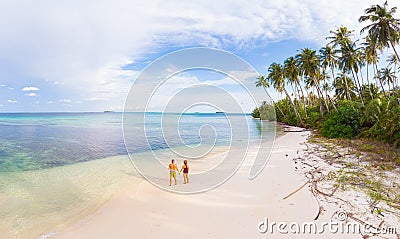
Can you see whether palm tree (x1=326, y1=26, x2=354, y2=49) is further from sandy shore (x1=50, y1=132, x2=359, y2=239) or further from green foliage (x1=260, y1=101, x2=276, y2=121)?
sandy shore (x1=50, y1=132, x2=359, y2=239)

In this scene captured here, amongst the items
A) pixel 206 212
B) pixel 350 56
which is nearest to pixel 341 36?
pixel 350 56

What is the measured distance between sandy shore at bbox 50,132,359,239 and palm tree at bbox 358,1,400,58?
69.5 ft

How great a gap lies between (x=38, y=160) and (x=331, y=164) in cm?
2117

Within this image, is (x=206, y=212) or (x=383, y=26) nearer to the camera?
(x=206, y=212)

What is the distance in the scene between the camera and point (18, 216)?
303 inches

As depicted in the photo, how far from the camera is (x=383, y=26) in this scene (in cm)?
2125

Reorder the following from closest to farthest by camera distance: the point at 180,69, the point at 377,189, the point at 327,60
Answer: the point at 377,189 → the point at 180,69 → the point at 327,60

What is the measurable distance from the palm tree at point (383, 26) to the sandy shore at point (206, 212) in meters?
21.2

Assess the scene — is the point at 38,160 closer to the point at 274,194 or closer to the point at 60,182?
the point at 60,182

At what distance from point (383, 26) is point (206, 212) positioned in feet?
85.8

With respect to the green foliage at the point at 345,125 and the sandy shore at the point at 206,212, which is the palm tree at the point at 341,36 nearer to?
the green foliage at the point at 345,125

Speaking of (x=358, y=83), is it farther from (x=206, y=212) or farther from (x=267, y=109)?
(x=206, y=212)

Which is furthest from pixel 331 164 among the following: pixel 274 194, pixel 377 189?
pixel 274 194

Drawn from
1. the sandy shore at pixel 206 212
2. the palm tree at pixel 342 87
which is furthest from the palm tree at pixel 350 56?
the sandy shore at pixel 206 212
